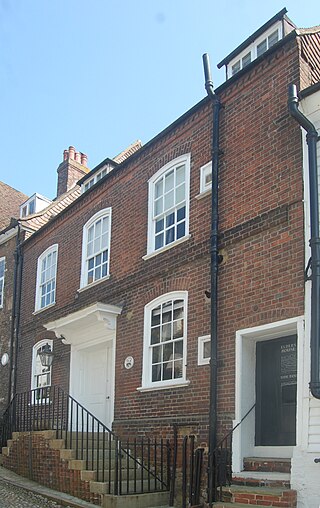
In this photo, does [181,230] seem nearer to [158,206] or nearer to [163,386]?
[158,206]

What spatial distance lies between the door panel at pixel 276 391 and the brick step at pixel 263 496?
0.94m

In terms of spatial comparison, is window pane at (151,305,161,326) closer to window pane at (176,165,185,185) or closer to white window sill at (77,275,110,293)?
white window sill at (77,275,110,293)

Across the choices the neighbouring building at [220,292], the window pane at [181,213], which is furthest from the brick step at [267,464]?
the window pane at [181,213]

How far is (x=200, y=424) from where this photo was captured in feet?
31.6

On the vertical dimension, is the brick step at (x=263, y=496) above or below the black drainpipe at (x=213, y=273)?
below

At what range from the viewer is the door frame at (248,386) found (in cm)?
870

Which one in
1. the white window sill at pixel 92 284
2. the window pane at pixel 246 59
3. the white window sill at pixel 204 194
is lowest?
the white window sill at pixel 92 284

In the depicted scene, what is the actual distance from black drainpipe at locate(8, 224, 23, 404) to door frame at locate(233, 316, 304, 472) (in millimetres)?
9346

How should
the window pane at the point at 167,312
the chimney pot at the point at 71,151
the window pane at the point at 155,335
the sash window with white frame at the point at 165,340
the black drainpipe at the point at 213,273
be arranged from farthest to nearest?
the chimney pot at the point at 71,151 < the window pane at the point at 155,335 < the window pane at the point at 167,312 < the sash window with white frame at the point at 165,340 < the black drainpipe at the point at 213,273

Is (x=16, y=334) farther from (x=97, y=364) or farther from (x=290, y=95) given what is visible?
(x=290, y=95)

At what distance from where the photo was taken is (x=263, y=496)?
7594 millimetres

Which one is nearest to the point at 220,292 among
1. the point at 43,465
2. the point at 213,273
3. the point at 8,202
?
the point at 213,273

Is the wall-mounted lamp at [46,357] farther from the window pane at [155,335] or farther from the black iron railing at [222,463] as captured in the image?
the black iron railing at [222,463]

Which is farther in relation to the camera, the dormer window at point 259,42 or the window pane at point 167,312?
the window pane at point 167,312
